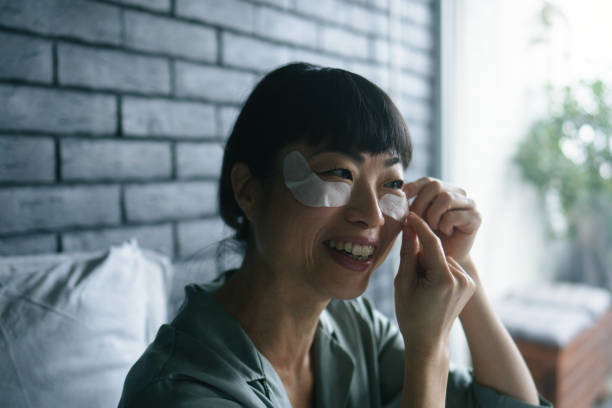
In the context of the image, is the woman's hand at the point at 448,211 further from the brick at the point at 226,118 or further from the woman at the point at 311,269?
the brick at the point at 226,118

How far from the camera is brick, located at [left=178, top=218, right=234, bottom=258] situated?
4.82 ft

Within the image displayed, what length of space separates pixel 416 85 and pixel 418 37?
0.25 metres

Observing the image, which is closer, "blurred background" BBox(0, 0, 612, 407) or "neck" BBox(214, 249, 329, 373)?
"neck" BBox(214, 249, 329, 373)

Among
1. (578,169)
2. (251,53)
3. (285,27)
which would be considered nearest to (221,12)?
(251,53)

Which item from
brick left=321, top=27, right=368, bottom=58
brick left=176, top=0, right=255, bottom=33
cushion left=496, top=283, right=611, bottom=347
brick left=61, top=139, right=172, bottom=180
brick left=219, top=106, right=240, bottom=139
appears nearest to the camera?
brick left=61, top=139, right=172, bottom=180

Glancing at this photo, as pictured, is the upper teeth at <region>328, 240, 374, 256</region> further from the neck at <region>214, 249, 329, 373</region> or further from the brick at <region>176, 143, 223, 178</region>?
the brick at <region>176, 143, 223, 178</region>

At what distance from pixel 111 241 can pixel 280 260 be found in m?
0.66

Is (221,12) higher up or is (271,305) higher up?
(221,12)

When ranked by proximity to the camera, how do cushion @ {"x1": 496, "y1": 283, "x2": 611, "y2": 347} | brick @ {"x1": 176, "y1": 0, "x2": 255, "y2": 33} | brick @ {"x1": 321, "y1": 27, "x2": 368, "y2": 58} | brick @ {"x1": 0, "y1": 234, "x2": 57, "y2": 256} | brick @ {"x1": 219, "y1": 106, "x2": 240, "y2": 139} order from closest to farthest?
brick @ {"x1": 0, "y1": 234, "x2": 57, "y2": 256} → brick @ {"x1": 176, "y1": 0, "x2": 255, "y2": 33} → brick @ {"x1": 219, "y1": 106, "x2": 240, "y2": 139} → brick @ {"x1": 321, "y1": 27, "x2": 368, "y2": 58} → cushion @ {"x1": 496, "y1": 283, "x2": 611, "y2": 347}

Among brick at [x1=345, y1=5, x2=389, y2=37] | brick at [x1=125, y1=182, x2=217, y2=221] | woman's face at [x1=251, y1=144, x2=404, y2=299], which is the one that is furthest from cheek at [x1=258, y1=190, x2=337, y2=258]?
brick at [x1=345, y1=5, x2=389, y2=37]

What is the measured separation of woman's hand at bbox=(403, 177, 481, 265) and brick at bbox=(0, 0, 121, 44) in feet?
3.07

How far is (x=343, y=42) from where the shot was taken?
198 cm

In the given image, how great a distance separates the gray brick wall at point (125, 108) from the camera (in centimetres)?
113

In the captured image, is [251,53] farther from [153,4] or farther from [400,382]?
[400,382]
